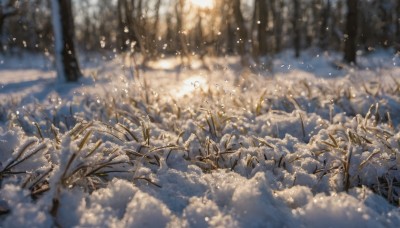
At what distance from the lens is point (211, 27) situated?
447cm

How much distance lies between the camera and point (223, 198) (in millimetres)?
1536

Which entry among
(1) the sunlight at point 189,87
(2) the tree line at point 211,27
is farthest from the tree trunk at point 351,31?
→ (1) the sunlight at point 189,87

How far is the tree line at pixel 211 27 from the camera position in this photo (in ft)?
15.1

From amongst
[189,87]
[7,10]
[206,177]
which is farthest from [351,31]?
[7,10]

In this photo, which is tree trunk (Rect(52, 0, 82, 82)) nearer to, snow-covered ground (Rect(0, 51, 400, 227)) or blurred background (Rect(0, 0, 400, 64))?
blurred background (Rect(0, 0, 400, 64))

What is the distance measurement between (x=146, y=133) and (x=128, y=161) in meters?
0.31

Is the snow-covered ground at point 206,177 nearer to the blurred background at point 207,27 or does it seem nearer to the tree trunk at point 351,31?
the blurred background at point 207,27

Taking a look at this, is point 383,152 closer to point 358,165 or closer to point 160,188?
point 358,165

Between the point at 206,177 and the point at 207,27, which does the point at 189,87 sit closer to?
the point at 206,177

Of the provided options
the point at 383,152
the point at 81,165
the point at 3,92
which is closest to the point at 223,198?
the point at 81,165

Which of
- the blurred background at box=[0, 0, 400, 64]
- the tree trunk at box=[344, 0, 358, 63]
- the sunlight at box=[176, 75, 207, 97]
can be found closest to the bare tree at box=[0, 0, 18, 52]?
the blurred background at box=[0, 0, 400, 64]

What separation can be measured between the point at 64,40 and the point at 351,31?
6139 mm

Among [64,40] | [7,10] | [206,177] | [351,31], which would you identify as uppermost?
[7,10]

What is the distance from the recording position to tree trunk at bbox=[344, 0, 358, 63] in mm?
8227
